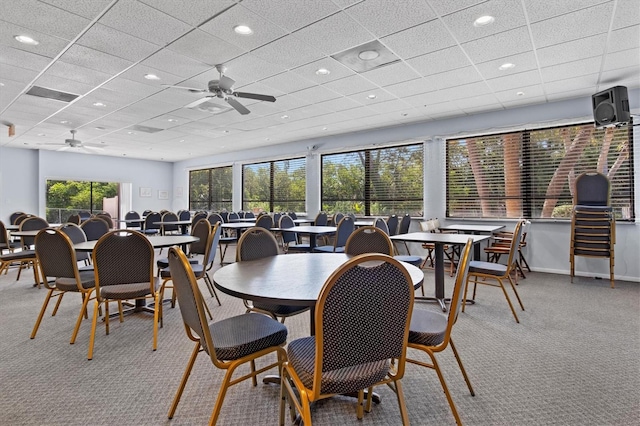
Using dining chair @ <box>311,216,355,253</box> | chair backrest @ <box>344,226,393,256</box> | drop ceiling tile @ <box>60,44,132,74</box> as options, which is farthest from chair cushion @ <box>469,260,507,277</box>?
drop ceiling tile @ <box>60,44,132,74</box>

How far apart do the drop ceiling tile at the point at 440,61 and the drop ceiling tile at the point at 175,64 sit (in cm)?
253

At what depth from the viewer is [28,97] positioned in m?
5.41

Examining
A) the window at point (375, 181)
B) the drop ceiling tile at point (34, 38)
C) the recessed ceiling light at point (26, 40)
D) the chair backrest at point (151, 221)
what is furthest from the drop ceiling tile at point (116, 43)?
the window at point (375, 181)

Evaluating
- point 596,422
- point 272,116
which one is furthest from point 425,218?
point 596,422

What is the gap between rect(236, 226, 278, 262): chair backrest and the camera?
2.54 meters

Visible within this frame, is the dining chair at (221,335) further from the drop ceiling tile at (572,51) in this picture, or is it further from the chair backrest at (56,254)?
the drop ceiling tile at (572,51)

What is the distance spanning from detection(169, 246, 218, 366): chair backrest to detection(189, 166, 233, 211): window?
394 inches

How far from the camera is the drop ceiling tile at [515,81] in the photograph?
4573 mm

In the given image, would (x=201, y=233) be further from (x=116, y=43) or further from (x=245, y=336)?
(x=245, y=336)

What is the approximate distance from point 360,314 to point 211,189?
11643 mm

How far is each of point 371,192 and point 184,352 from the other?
6.05 metres

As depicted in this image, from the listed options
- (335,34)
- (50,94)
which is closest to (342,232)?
(335,34)

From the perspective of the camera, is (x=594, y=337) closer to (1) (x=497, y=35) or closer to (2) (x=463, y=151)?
(1) (x=497, y=35)

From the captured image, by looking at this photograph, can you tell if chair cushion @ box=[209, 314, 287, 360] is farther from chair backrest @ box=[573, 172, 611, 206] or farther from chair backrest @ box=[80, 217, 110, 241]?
chair backrest @ box=[573, 172, 611, 206]
